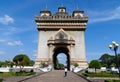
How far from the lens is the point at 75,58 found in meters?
54.3

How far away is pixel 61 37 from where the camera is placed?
179ft

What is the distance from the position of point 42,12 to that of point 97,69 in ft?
81.1

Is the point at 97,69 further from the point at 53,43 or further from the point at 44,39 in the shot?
the point at 44,39

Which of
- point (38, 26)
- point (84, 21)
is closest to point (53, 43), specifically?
point (38, 26)

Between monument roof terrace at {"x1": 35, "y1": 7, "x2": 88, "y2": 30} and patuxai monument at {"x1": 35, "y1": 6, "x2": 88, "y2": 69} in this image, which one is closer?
patuxai monument at {"x1": 35, "y1": 6, "x2": 88, "y2": 69}

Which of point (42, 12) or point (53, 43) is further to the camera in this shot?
point (42, 12)

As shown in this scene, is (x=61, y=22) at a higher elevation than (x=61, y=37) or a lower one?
higher

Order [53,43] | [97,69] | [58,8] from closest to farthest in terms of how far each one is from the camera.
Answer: [97,69] < [53,43] < [58,8]

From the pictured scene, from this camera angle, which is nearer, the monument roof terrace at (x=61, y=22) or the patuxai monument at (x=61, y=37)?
the patuxai monument at (x=61, y=37)

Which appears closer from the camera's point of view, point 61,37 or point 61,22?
point 61,37

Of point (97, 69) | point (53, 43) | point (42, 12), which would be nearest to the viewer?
point (97, 69)

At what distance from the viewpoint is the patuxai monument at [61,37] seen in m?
54.2

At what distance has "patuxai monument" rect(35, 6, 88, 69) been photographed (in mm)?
54219

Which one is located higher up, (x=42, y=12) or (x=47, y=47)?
(x=42, y=12)
